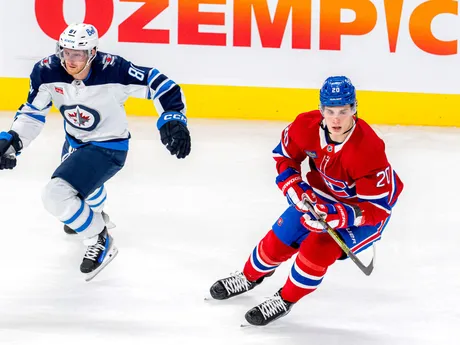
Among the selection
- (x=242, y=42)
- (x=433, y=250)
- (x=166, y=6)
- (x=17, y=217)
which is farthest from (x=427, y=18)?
(x=17, y=217)

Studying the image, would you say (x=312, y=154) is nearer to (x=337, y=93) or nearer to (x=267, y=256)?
(x=337, y=93)

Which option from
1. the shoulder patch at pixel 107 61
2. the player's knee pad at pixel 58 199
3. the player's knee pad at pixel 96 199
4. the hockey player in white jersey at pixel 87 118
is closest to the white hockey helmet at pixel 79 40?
the hockey player in white jersey at pixel 87 118

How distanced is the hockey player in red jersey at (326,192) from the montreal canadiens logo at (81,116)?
91 cm

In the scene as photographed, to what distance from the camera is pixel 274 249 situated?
3.49 meters

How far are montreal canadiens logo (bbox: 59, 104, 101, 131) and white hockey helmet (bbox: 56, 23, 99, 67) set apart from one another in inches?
8.8

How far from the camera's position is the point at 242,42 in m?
6.29

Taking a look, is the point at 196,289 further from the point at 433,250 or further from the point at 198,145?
the point at 198,145

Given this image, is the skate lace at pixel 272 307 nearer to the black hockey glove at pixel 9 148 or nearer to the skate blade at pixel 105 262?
the skate blade at pixel 105 262

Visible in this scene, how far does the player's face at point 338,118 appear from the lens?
10.7 ft

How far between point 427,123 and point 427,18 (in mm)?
684

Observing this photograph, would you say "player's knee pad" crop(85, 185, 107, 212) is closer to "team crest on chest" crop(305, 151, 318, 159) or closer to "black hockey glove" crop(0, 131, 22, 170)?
"black hockey glove" crop(0, 131, 22, 170)

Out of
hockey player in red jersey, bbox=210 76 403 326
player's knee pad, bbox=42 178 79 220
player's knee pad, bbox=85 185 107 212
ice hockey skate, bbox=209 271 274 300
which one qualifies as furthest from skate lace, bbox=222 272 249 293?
player's knee pad, bbox=85 185 107 212

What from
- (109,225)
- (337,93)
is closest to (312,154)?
(337,93)

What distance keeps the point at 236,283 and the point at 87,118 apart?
38.3 inches
